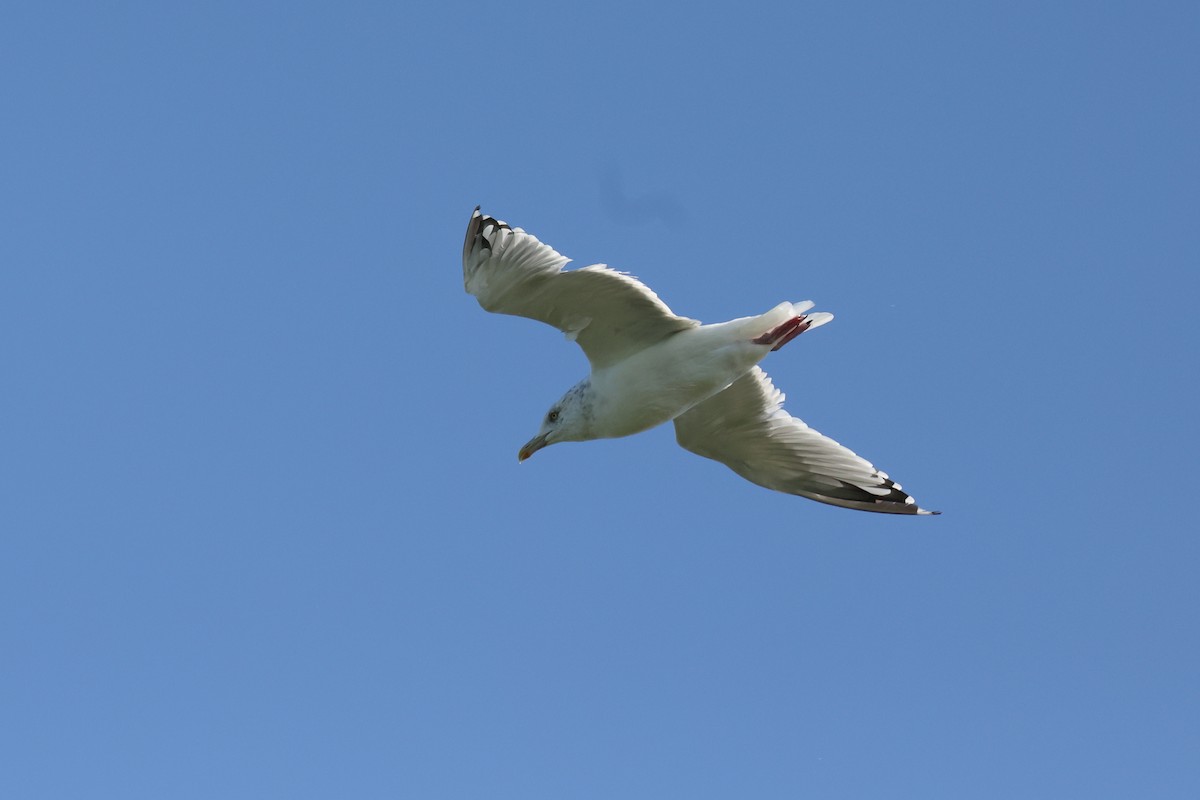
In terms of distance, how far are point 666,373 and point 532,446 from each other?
1.25m

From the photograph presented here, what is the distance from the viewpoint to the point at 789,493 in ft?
35.4

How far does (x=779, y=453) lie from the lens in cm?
1070

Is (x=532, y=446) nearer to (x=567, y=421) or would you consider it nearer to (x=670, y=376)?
(x=567, y=421)

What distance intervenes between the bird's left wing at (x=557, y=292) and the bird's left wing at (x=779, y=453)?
3.25 feet

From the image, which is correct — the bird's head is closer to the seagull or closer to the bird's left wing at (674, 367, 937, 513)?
the seagull

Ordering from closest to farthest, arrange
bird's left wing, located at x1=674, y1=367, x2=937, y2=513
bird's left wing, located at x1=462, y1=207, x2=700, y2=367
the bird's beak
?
bird's left wing, located at x1=462, y1=207, x2=700, y2=367 < the bird's beak < bird's left wing, located at x1=674, y1=367, x2=937, y2=513

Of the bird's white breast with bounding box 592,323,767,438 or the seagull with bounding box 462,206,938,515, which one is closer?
the seagull with bounding box 462,206,938,515

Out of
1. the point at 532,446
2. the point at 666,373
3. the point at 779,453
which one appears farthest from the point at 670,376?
the point at 779,453

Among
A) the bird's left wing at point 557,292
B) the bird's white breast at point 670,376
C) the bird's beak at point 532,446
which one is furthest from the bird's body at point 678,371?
the bird's beak at point 532,446

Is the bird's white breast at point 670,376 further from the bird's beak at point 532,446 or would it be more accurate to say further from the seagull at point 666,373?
the bird's beak at point 532,446

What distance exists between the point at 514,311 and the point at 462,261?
476mm

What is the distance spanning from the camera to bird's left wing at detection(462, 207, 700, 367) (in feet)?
30.4

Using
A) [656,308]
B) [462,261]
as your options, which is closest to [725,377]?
[656,308]

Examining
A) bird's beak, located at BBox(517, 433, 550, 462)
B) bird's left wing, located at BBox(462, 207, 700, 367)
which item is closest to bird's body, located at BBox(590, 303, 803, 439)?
bird's left wing, located at BBox(462, 207, 700, 367)
